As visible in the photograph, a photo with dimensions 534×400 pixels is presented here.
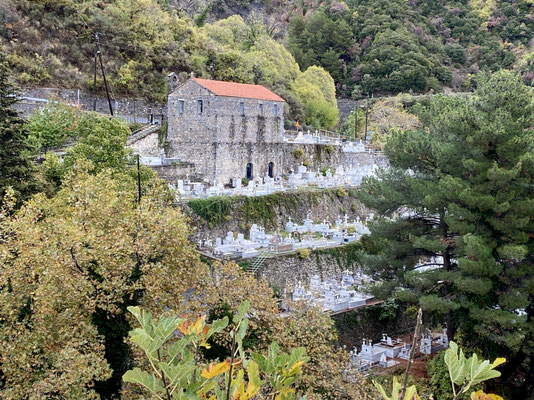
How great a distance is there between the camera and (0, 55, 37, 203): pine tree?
16453 mm

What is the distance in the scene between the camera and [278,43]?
53.7m

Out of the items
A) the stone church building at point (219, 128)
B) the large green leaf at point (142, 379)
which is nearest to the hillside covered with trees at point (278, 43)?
the stone church building at point (219, 128)

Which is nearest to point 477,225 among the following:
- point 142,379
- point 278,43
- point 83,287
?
point 83,287

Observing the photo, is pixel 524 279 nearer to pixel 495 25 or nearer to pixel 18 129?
pixel 18 129

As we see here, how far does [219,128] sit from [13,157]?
12.3 m

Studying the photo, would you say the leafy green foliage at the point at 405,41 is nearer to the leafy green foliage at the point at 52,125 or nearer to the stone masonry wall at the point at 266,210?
the stone masonry wall at the point at 266,210

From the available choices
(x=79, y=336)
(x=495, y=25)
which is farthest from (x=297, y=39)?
(x=79, y=336)

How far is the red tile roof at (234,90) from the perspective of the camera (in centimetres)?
2767

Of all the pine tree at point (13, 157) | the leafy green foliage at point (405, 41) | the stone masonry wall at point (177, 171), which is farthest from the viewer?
the leafy green foliage at point (405, 41)

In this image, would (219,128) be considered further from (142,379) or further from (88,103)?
(142,379)

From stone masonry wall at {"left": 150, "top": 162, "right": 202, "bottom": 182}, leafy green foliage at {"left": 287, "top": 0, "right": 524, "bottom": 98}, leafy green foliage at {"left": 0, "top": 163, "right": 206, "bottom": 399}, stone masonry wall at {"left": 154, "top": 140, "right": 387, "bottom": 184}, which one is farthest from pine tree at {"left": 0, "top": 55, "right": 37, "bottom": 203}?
leafy green foliage at {"left": 287, "top": 0, "right": 524, "bottom": 98}

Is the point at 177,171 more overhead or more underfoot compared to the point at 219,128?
more underfoot

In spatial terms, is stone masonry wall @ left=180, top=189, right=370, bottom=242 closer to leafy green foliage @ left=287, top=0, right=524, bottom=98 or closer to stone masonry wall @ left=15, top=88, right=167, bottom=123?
stone masonry wall @ left=15, top=88, right=167, bottom=123

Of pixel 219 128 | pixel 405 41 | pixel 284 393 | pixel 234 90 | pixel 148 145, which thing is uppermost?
pixel 405 41
